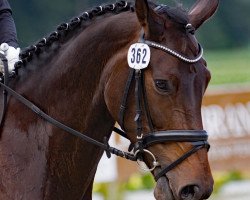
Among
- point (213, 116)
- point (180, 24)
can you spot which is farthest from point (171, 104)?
point (213, 116)

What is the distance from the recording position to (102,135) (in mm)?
4891

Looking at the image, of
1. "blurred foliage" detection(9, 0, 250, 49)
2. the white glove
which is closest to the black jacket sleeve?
the white glove

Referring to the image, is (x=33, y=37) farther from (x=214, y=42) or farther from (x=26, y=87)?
(x=26, y=87)

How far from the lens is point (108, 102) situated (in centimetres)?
470

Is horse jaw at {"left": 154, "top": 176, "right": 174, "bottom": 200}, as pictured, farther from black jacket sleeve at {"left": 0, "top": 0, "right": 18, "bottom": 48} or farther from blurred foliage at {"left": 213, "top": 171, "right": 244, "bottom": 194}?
blurred foliage at {"left": 213, "top": 171, "right": 244, "bottom": 194}

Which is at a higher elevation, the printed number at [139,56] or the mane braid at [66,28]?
the mane braid at [66,28]

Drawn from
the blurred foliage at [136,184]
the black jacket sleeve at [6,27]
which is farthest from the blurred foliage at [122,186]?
the black jacket sleeve at [6,27]

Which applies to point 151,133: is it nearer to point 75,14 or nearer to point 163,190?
point 163,190

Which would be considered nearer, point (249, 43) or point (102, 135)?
point (102, 135)

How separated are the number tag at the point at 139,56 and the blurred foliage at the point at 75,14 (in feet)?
48.8

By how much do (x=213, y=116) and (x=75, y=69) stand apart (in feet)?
24.9

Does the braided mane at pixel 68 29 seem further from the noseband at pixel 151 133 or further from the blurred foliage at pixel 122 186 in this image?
the blurred foliage at pixel 122 186

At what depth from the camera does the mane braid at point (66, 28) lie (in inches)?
194

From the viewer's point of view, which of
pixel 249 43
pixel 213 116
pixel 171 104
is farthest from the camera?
pixel 249 43
